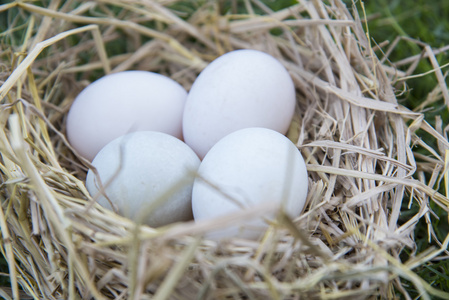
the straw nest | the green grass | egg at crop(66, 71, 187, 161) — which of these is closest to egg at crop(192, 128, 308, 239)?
the straw nest

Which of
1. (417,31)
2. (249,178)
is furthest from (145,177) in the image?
(417,31)

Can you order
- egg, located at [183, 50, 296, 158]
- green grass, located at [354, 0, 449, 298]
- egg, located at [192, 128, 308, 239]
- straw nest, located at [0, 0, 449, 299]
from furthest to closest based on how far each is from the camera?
green grass, located at [354, 0, 449, 298] < egg, located at [183, 50, 296, 158] < egg, located at [192, 128, 308, 239] < straw nest, located at [0, 0, 449, 299]

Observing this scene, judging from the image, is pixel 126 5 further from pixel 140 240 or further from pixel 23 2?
pixel 140 240

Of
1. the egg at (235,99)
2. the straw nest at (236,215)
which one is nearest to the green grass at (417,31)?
the straw nest at (236,215)

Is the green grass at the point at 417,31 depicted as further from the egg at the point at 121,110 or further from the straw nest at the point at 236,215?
the egg at the point at 121,110

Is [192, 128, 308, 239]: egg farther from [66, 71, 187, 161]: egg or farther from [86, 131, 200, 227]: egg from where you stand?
[66, 71, 187, 161]: egg

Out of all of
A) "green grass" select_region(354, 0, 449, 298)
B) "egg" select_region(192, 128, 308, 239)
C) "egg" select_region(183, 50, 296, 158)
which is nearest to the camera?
"egg" select_region(192, 128, 308, 239)

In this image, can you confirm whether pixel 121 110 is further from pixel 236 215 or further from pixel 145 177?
pixel 236 215
